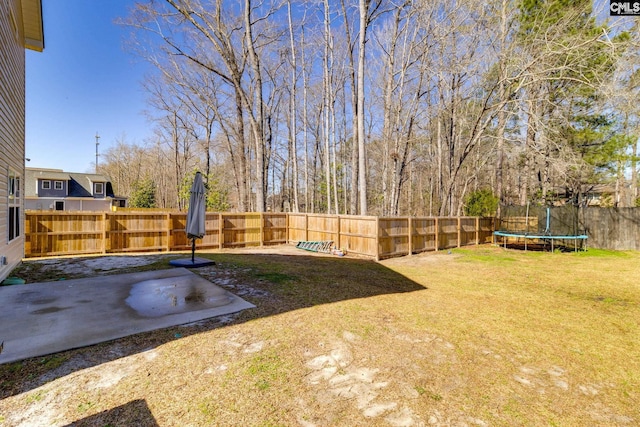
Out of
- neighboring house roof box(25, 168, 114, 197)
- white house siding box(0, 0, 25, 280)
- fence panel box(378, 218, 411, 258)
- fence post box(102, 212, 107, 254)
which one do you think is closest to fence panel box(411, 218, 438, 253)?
fence panel box(378, 218, 411, 258)

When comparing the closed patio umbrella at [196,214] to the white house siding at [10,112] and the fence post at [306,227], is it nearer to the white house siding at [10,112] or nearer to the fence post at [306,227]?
the white house siding at [10,112]

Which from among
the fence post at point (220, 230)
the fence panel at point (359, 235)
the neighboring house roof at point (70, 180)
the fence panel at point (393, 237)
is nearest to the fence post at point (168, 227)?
the fence post at point (220, 230)

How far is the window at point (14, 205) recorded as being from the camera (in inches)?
247

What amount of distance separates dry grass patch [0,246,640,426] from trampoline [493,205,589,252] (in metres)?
7.40

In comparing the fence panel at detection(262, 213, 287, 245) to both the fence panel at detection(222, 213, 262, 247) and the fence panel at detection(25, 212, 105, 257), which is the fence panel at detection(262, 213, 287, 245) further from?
the fence panel at detection(25, 212, 105, 257)

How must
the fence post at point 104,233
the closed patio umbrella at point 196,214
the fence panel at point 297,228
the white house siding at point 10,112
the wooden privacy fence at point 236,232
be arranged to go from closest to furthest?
the white house siding at point 10,112 → the closed patio umbrella at point 196,214 → the wooden privacy fence at point 236,232 → the fence post at point 104,233 → the fence panel at point 297,228

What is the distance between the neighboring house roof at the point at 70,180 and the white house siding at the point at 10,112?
21853mm

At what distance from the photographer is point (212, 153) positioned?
1165 inches


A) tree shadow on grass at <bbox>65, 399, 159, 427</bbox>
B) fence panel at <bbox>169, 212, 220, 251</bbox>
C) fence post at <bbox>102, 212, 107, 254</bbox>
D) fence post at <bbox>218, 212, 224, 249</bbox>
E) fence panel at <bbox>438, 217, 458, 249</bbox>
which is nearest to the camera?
tree shadow on grass at <bbox>65, 399, 159, 427</bbox>

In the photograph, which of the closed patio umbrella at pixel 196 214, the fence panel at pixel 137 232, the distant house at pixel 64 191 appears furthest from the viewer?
the distant house at pixel 64 191

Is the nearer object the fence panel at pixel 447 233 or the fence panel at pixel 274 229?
the fence panel at pixel 447 233

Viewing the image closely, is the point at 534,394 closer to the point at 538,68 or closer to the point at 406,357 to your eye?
the point at 406,357

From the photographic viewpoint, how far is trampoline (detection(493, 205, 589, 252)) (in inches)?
467

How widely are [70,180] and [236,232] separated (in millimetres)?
23262
